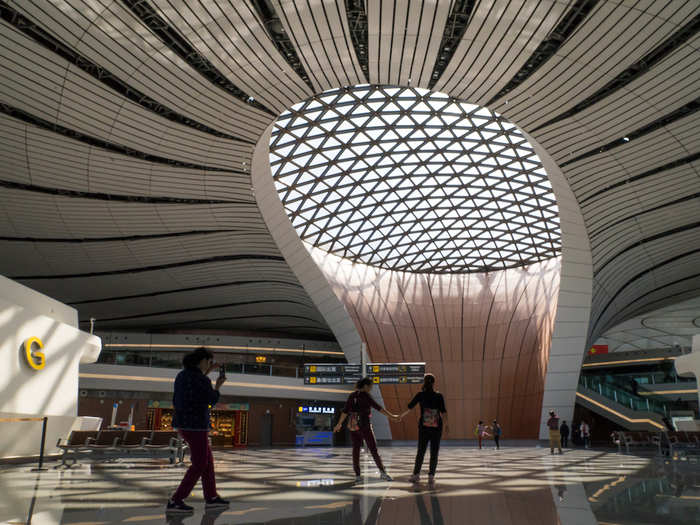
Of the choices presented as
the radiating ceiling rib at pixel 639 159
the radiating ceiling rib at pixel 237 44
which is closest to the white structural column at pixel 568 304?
the radiating ceiling rib at pixel 639 159

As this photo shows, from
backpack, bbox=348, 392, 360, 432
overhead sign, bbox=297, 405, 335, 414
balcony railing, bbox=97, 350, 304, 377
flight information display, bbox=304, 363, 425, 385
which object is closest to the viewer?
backpack, bbox=348, 392, 360, 432

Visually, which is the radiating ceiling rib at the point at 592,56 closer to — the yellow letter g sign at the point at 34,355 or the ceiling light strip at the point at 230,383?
the yellow letter g sign at the point at 34,355

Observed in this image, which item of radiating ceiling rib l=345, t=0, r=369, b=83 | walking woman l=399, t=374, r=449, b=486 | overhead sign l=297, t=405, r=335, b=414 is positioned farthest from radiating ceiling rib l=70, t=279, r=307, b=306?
walking woman l=399, t=374, r=449, b=486

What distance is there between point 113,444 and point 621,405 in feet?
104

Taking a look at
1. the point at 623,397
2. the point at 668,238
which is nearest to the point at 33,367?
the point at 668,238

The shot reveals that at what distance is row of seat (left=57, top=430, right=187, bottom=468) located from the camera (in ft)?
37.7

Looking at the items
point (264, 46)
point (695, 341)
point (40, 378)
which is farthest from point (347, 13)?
point (695, 341)

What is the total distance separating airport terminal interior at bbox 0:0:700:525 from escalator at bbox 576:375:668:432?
0.53 ft

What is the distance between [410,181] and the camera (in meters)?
28.6

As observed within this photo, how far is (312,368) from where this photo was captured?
1126 inches

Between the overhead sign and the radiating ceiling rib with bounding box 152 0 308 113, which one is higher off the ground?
the radiating ceiling rib with bounding box 152 0 308 113

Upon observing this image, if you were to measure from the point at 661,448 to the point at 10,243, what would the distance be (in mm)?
27423

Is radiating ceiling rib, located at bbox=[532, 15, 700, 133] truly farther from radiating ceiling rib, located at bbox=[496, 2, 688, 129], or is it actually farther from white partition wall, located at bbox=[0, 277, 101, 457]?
white partition wall, located at bbox=[0, 277, 101, 457]

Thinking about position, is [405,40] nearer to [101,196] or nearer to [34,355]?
[34,355]
